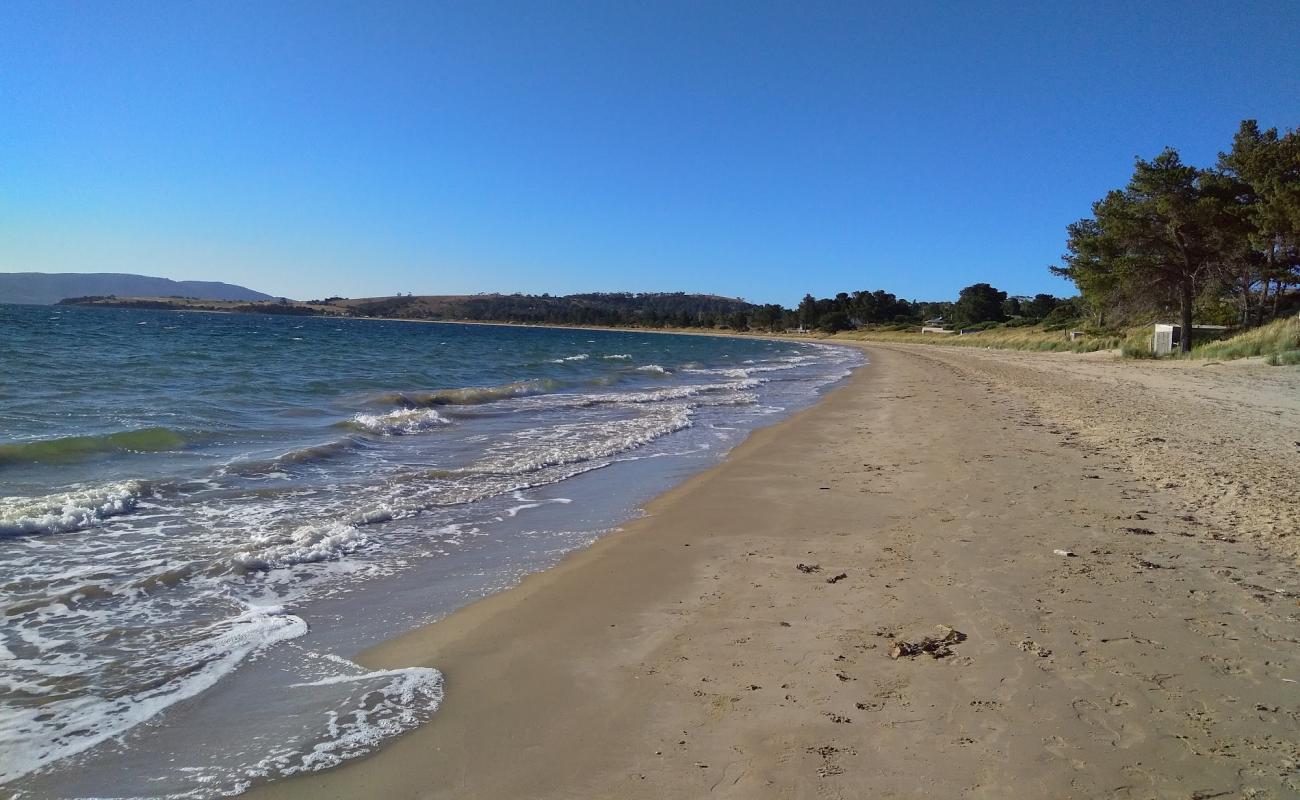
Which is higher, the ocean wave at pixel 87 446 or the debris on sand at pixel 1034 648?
the ocean wave at pixel 87 446

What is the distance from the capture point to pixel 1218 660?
12.1 ft

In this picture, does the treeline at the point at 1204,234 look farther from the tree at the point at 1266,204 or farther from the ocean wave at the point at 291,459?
the ocean wave at the point at 291,459

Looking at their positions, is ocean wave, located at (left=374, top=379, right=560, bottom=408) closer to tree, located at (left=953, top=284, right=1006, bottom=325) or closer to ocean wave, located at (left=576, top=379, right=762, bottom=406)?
ocean wave, located at (left=576, top=379, right=762, bottom=406)

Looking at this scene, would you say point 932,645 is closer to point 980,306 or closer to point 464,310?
point 980,306

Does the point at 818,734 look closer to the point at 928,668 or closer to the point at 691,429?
the point at 928,668

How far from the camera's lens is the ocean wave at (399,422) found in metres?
13.6

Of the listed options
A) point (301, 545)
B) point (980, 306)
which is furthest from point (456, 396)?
point (980, 306)

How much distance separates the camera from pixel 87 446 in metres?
10.3

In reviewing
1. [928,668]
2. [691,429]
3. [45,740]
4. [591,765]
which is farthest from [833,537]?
[691,429]

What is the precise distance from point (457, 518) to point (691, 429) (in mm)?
7620

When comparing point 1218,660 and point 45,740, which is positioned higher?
point 1218,660

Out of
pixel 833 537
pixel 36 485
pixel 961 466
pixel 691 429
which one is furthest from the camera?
pixel 691 429

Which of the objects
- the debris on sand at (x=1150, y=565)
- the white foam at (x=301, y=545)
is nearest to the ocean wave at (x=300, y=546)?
the white foam at (x=301, y=545)

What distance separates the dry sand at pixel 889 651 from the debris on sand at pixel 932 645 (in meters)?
0.04
